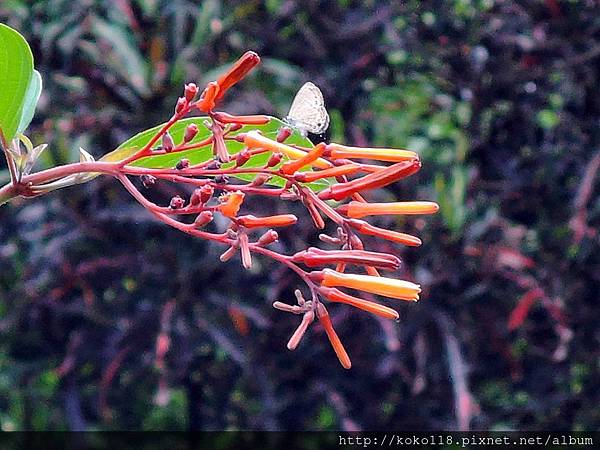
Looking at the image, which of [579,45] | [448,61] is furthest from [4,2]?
[579,45]

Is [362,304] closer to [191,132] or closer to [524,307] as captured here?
[191,132]

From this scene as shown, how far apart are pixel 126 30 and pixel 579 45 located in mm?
805

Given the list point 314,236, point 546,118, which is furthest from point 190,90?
point 546,118

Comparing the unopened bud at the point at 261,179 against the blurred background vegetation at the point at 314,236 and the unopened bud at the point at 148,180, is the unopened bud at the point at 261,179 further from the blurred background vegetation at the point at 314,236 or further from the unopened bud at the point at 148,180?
the blurred background vegetation at the point at 314,236

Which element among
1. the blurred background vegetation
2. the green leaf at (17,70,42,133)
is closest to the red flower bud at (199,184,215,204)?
the green leaf at (17,70,42,133)

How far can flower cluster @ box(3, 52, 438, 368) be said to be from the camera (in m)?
0.50

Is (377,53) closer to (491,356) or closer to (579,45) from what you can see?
(579,45)

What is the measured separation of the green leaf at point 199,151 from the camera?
0.55 metres

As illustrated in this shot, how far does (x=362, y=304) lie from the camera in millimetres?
504

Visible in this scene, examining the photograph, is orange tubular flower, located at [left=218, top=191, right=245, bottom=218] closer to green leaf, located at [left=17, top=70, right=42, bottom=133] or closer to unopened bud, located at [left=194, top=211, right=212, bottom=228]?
unopened bud, located at [left=194, top=211, right=212, bottom=228]

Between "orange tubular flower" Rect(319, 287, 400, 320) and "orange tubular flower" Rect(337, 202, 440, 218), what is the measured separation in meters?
0.05

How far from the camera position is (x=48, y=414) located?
1591 mm

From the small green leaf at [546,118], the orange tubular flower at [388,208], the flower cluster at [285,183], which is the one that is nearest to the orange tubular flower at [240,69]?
the flower cluster at [285,183]

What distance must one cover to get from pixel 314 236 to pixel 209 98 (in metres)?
0.97
